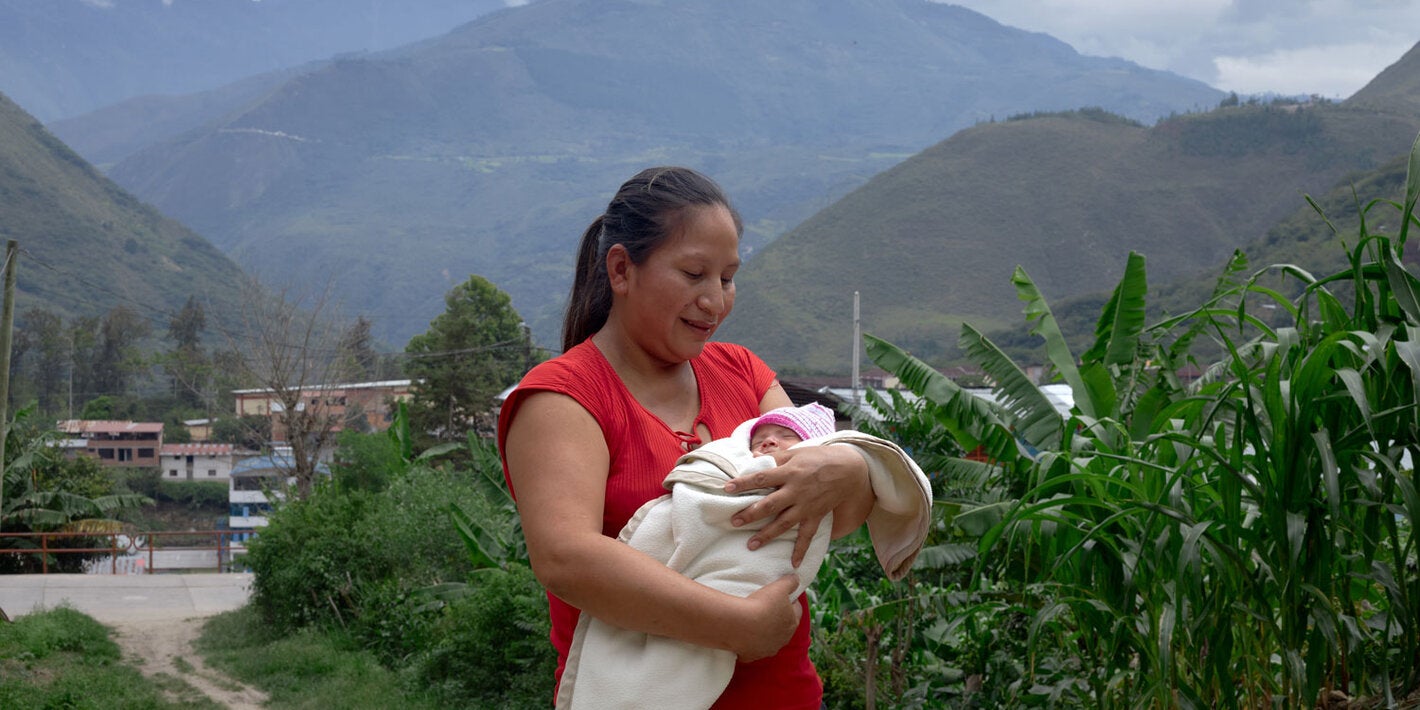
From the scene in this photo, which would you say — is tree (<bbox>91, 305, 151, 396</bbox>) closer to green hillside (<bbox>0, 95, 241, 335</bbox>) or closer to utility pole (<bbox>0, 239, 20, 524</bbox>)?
green hillside (<bbox>0, 95, 241, 335</bbox>)

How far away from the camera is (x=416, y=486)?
1108 cm

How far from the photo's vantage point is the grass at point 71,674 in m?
7.97

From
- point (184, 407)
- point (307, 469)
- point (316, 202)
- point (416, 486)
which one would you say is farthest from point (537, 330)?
point (316, 202)

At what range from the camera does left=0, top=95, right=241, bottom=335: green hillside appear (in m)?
66.5

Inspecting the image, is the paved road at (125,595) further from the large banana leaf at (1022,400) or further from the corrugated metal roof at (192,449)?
the corrugated metal roof at (192,449)

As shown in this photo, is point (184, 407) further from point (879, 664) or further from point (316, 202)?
point (316, 202)

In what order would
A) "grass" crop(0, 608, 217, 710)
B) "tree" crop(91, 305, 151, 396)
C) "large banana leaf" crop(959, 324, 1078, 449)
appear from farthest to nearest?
"tree" crop(91, 305, 151, 396) < "grass" crop(0, 608, 217, 710) < "large banana leaf" crop(959, 324, 1078, 449)

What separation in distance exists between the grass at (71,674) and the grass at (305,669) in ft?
2.22

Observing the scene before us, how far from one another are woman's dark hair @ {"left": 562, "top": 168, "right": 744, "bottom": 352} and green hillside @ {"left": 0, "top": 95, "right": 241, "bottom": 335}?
6456cm

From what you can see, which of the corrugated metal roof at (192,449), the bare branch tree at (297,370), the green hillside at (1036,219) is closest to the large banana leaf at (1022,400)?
the bare branch tree at (297,370)

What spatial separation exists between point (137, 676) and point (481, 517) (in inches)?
120

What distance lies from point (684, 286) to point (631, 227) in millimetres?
121

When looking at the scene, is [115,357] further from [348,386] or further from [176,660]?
[176,660]

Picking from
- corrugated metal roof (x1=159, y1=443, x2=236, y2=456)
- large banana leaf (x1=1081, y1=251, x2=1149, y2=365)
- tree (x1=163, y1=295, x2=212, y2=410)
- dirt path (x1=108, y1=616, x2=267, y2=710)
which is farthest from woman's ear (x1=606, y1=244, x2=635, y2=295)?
corrugated metal roof (x1=159, y1=443, x2=236, y2=456)
